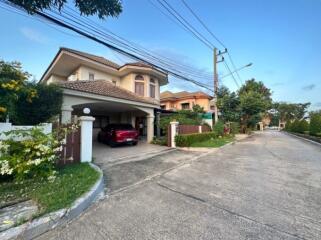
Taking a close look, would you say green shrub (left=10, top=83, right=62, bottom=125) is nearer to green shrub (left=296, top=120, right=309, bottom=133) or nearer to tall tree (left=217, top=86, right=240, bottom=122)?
tall tree (left=217, top=86, right=240, bottom=122)

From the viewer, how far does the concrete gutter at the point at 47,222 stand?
2.75 metres

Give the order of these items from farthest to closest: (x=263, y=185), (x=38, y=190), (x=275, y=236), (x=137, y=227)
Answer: (x=263, y=185)
(x=38, y=190)
(x=137, y=227)
(x=275, y=236)

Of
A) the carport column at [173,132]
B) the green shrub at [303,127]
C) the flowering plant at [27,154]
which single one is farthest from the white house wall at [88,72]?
the green shrub at [303,127]

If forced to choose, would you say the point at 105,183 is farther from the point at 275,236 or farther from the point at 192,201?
the point at 275,236

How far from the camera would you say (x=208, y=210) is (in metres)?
3.75

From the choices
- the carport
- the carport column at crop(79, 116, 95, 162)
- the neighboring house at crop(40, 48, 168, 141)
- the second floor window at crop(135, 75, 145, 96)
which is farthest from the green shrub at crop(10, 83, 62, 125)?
the second floor window at crop(135, 75, 145, 96)

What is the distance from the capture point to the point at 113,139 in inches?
504

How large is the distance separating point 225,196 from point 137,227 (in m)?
2.31

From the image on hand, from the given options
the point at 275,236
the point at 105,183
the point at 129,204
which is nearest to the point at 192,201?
the point at 129,204

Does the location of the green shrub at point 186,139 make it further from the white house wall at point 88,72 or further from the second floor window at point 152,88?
the white house wall at point 88,72

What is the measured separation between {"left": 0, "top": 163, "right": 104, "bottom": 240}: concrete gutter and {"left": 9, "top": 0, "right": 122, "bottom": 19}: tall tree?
4520 millimetres

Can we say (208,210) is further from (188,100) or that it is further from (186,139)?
(188,100)

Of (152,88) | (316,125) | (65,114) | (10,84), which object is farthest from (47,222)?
(316,125)

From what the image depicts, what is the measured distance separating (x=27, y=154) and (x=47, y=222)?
2192 mm
